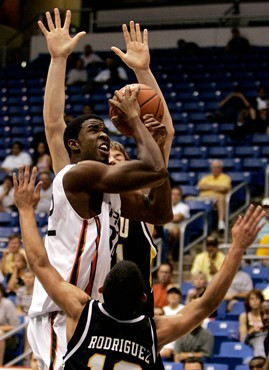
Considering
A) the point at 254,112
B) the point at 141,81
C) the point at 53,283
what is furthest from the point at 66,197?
the point at 254,112

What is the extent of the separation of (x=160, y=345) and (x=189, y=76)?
1354cm

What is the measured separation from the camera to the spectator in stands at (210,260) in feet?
34.6

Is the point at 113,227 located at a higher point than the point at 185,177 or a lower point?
lower

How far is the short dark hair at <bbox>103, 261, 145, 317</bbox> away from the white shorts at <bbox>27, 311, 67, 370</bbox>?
0.55 metres

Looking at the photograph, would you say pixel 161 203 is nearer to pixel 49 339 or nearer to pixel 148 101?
pixel 148 101

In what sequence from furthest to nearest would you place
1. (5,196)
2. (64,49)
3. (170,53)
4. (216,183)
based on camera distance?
1. (170,53)
2. (5,196)
3. (216,183)
4. (64,49)

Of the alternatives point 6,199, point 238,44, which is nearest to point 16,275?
point 6,199

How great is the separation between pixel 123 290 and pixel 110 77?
537 inches

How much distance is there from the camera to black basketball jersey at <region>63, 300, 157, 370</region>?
3.94 metres

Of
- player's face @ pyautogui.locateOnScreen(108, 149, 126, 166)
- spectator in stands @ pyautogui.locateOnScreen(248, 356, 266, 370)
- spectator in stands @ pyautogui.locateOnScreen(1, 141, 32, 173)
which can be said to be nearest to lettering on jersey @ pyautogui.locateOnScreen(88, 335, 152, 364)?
player's face @ pyautogui.locateOnScreen(108, 149, 126, 166)

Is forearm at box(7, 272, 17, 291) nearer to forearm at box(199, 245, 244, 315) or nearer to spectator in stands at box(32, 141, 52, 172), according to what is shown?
spectator in stands at box(32, 141, 52, 172)

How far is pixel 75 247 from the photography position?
439cm

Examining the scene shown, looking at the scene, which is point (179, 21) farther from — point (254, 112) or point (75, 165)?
point (75, 165)

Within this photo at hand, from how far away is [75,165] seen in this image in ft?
14.2
